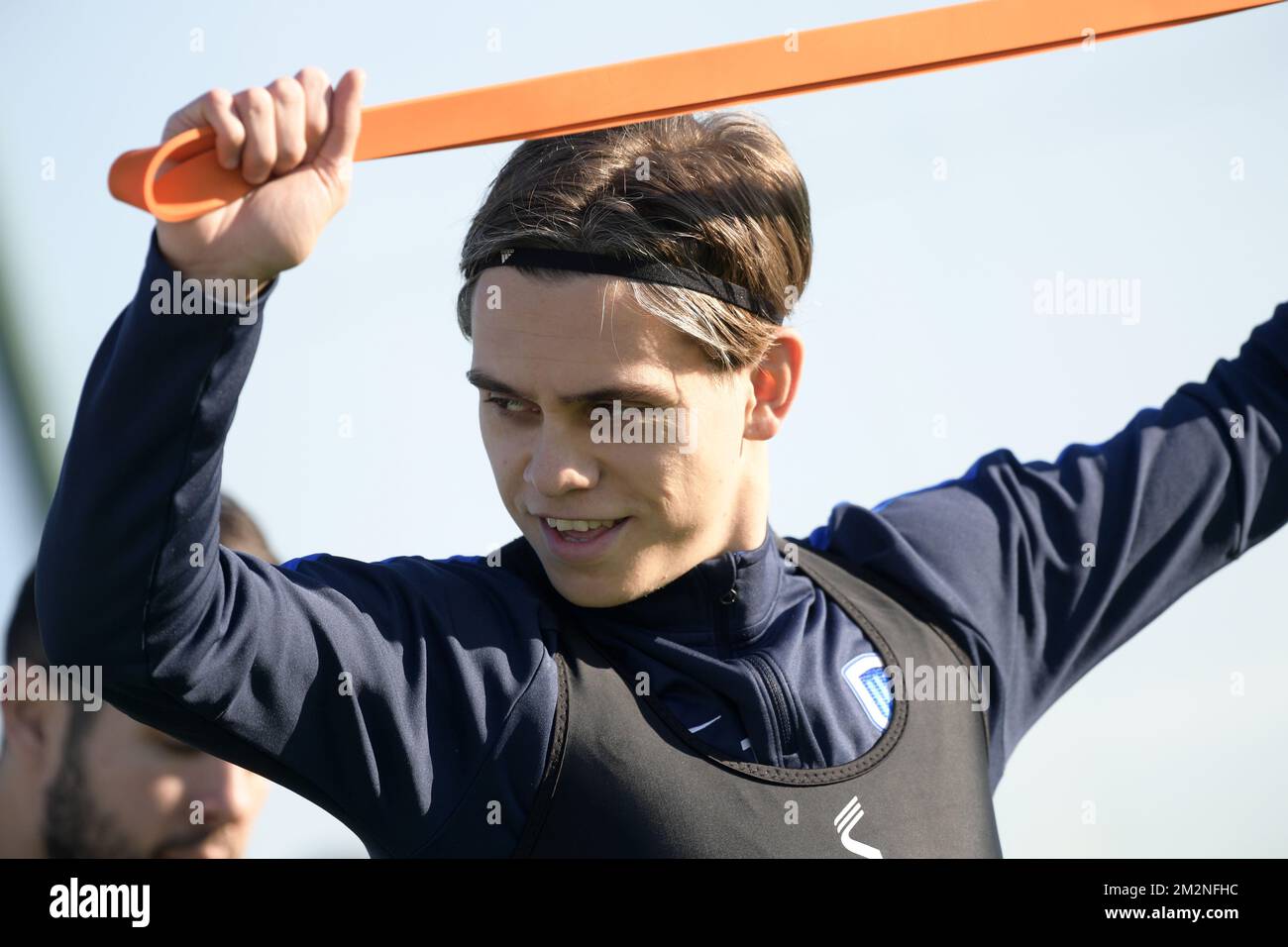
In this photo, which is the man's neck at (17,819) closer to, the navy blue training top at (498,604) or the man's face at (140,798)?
the man's face at (140,798)

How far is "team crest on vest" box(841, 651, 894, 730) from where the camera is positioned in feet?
6.88

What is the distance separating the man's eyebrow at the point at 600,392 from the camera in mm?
1891

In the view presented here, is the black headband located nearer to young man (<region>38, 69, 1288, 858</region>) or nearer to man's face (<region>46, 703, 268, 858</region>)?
young man (<region>38, 69, 1288, 858</region>)

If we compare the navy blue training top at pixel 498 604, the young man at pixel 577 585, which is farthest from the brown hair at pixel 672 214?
the navy blue training top at pixel 498 604

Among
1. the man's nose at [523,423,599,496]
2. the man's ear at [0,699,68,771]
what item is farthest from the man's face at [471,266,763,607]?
the man's ear at [0,699,68,771]

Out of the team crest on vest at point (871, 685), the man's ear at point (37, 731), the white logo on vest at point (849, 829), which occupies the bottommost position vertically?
the white logo on vest at point (849, 829)

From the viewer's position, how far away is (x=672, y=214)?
2025 mm

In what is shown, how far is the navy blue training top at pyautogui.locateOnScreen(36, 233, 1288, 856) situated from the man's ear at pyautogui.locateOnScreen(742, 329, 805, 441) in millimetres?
191

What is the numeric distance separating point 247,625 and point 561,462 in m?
0.46

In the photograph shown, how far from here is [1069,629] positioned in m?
2.43

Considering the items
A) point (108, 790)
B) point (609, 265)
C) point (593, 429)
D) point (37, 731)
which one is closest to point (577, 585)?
point (593, 429)

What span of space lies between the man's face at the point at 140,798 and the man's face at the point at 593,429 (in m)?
1.28

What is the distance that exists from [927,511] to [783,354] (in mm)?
481
